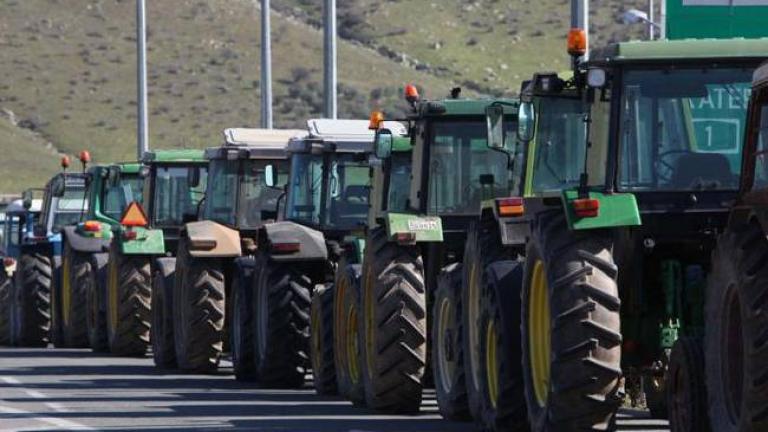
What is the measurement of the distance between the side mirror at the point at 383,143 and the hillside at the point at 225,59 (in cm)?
6594

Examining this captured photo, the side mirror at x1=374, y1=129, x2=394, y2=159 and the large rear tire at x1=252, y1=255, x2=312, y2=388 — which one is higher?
the side mirror at x1=374, y1=129, x2=394, y2=159

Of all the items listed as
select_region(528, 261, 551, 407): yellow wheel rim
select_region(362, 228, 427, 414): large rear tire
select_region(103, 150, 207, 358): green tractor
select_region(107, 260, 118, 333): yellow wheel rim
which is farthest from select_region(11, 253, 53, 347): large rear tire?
select_region(528, 261, 551, 407): yellow wheel rim

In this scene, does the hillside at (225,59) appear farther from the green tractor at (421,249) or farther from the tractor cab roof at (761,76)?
the tractor cab roof at (761,76)

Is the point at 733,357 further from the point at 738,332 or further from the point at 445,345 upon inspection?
the point at 445,345

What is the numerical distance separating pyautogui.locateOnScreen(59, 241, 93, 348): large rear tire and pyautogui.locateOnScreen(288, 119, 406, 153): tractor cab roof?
26.5 feet

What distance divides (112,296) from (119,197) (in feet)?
12.5

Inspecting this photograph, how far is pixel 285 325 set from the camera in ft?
76.7

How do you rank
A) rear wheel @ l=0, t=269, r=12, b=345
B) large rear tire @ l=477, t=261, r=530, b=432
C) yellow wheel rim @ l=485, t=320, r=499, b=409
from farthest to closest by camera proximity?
1. rear wheel @ l=0, t=269, r=12, b=345
2. yellow wheel rim @ l=485, t=320, r=499, b=409
3. large rear tire @ l=477, t=261, r=530, b=432

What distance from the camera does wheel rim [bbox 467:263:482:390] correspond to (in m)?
A: 17.3

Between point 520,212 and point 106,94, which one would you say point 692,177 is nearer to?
point 520,212

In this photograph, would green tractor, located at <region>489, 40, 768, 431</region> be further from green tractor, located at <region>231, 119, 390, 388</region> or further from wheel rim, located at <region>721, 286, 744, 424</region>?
green tractor, located at <region>231, 119, 390, 388</region>

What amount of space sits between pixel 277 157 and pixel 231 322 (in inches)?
123

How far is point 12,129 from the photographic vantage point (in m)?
92.1

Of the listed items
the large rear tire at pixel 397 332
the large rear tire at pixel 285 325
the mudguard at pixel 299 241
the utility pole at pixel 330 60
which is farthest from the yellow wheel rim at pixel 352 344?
the utility pole at pixel 330 60
